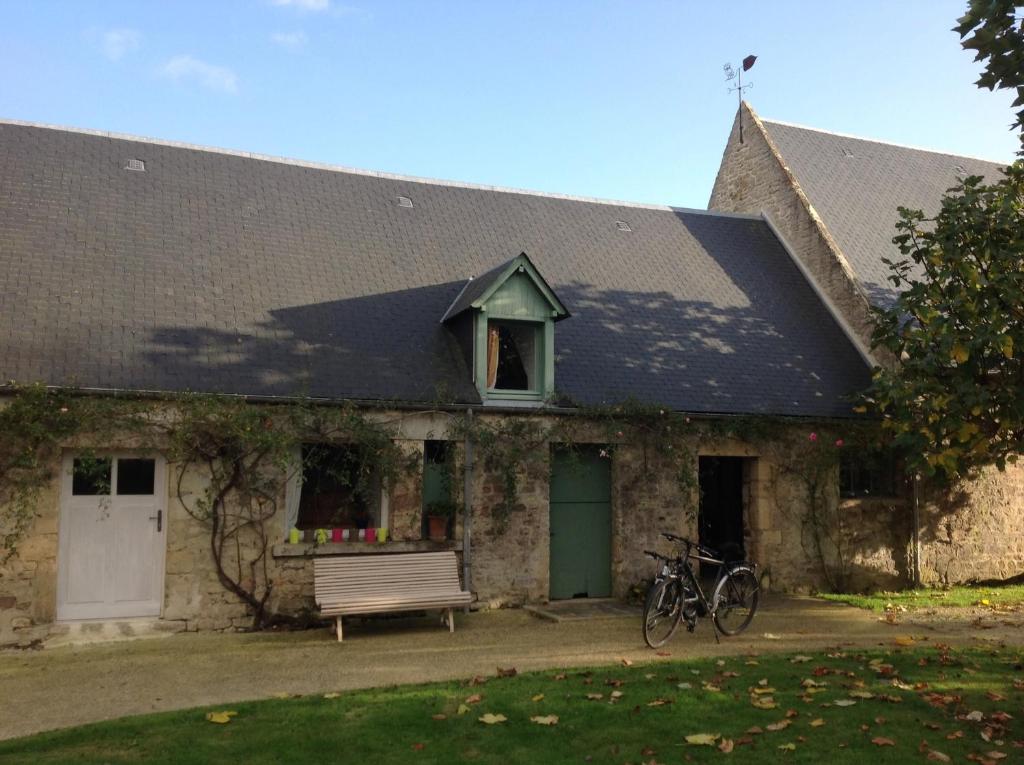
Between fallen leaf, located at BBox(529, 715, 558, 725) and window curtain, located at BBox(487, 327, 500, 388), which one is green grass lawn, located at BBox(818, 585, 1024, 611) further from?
fallen leaf, located at BBox(529, 715, 558, 725)

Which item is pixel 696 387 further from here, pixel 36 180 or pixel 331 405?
pixel 36 180

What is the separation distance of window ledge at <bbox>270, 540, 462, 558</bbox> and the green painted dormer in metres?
1.90

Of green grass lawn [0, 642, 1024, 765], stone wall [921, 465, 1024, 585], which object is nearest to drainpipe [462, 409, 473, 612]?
green grass lawn [0, 642, 1024, 765]

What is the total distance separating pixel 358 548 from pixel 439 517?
105 cm

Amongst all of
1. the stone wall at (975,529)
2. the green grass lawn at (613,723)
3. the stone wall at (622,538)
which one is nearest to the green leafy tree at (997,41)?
the green grass lawn at (613,723)

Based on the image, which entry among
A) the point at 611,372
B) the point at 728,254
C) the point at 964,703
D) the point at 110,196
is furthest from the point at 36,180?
the point at 964,703

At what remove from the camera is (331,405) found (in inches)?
399

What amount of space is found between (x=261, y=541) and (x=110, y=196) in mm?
5634

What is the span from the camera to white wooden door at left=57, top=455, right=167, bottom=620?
9211 mm

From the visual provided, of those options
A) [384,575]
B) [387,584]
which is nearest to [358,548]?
[384,575]

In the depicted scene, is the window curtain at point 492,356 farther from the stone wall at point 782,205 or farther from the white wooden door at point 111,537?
the stone wall at point 782,205

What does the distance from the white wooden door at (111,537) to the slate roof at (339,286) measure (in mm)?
955

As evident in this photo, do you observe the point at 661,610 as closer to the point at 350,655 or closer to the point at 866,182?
the point at 350,655

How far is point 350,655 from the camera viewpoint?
8.45 metres
